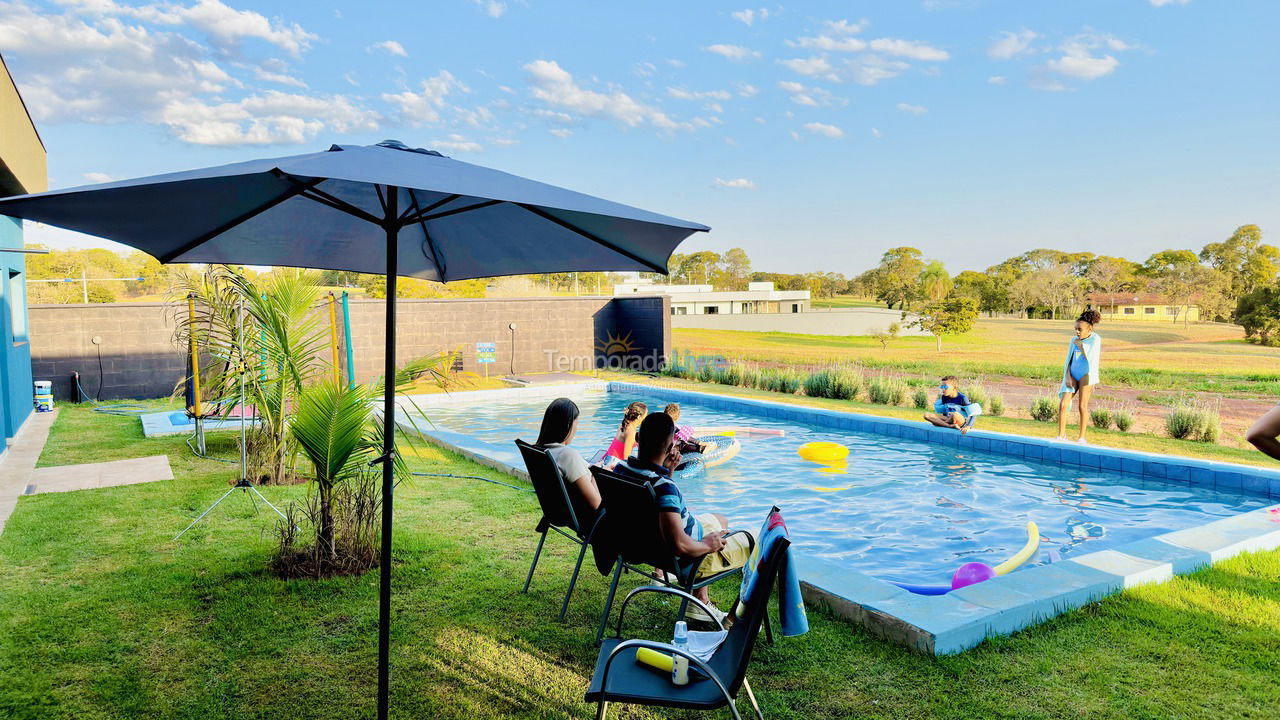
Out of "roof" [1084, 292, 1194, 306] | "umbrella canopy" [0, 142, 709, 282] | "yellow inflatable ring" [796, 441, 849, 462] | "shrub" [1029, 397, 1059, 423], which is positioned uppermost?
"roof" [1084, 292, 1194, 306]

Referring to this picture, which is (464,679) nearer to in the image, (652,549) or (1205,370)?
(652,549)

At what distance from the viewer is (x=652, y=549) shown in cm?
320

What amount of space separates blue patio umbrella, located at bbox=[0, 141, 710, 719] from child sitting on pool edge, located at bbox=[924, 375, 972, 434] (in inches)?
270

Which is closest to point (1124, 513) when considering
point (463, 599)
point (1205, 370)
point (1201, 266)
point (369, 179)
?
point (463, 599)

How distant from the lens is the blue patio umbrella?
2.10m

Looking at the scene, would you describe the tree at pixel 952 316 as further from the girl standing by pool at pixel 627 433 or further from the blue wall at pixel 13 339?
the blue wall at pixel 13 339

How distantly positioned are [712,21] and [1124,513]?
46120mm

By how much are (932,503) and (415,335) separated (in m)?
14.1

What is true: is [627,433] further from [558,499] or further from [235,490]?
[235,490]

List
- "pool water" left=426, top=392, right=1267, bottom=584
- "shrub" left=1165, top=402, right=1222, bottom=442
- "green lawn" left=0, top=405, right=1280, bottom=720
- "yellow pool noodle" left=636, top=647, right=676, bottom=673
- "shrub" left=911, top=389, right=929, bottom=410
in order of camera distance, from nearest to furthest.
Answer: "yellow pool noodle" left=636, top=647, right=676, bottom=673
"green lawn" left=0, top=405, right=1280, bottom=720
"pool water" left=426, top=392, right=1267, bottom=584
"shrub" left=1165, top=402, right=1222, bottom=442
"shrub" left=911, top=389, right=929, bottom=410

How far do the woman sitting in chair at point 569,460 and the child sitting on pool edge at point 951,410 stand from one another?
6.72 meters

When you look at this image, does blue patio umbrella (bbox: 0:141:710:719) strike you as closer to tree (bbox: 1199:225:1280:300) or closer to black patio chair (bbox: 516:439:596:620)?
black patio chair (bbox: 516:439:596:620)

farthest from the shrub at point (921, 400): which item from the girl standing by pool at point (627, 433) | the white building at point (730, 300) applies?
the white building at point (730, 300)

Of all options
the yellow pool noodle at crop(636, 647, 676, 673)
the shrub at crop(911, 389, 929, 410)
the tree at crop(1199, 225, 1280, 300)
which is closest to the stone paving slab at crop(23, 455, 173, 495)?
the yellow pool noodle at crop(636, 647, 676, 673)
